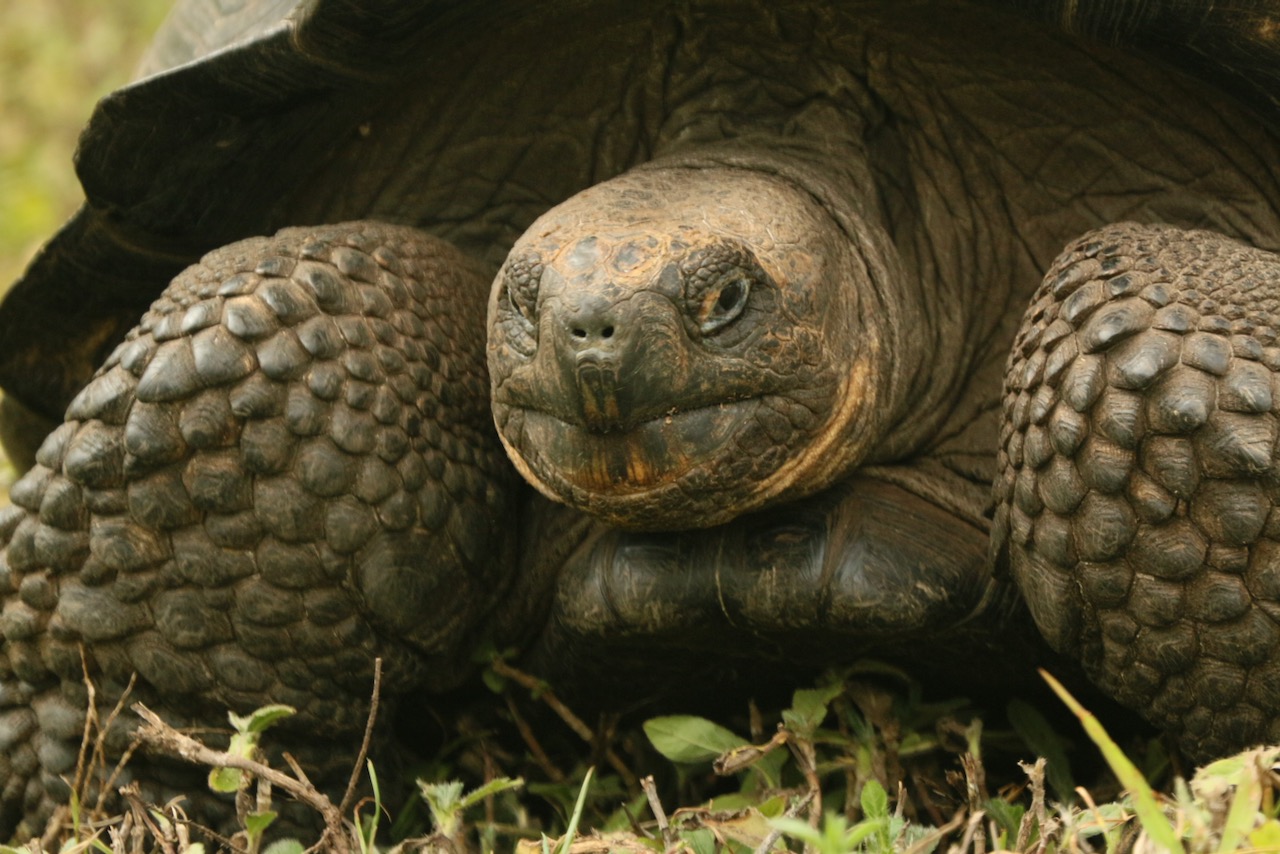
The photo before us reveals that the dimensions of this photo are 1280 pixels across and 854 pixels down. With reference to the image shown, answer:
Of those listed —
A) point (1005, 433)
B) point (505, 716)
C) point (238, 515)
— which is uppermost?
point (1005, 433)

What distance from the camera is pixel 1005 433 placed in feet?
8.66

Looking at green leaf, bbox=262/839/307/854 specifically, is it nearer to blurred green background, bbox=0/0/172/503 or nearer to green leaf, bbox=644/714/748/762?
green leaf, bbox=644/714/748/762

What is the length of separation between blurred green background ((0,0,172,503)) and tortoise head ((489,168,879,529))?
3.83m

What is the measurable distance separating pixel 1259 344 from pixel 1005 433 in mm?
390

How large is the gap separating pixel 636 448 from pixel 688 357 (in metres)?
0.15

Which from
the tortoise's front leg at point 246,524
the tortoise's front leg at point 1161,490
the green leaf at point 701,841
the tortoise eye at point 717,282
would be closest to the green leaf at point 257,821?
the tortoise's front leg at point 246,524

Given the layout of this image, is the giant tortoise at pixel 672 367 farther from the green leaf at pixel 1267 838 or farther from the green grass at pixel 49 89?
the green grass at pixel 49 89

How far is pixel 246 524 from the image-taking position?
289 cm

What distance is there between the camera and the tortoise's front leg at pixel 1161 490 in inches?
93.8

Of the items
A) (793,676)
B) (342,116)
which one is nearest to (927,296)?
(793,676)

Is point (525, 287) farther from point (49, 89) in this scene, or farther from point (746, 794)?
point (49, 89)

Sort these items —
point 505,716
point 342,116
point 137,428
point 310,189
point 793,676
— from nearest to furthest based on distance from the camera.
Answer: point 137,428
point 793,676
point 505,716
point 342,116
point 310,189

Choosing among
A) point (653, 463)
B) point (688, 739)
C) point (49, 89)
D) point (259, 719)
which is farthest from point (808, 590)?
point (49, 89)

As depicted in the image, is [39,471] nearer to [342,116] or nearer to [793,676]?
[342,116]
